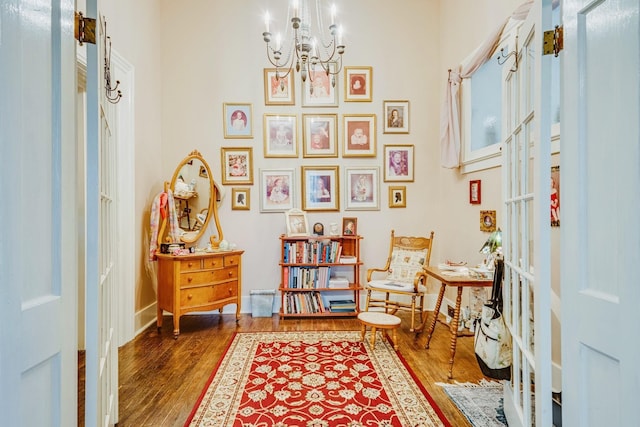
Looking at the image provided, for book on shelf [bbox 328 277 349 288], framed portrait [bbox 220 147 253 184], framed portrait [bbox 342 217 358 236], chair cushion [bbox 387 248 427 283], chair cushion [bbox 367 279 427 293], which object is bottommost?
book on shelf [bbox 328 277 349 288]

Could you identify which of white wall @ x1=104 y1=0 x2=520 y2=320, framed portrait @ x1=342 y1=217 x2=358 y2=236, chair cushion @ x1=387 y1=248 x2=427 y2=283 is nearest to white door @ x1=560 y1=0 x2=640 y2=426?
chair cushion @ x1=387 y1=248 x2=427 y2=283

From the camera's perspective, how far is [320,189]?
165 inches

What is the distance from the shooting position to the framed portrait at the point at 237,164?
4113 mm

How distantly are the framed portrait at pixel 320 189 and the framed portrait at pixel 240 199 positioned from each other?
0.71m

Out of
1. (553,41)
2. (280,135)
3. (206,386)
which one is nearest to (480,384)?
(206,386)

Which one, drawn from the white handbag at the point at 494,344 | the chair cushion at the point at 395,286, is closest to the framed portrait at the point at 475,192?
the chair cushion at the point at 395,286

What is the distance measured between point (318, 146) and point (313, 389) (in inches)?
112

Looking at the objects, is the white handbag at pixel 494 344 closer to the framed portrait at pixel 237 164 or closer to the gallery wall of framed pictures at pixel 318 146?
the gallery wall of framed pictures at pixel 318 146

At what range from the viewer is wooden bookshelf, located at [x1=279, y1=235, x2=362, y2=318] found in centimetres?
385

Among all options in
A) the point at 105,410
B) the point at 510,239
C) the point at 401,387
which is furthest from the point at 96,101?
the point at 401,387

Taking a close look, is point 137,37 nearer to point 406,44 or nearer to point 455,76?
point 406,44

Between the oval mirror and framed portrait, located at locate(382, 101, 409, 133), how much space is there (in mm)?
2312

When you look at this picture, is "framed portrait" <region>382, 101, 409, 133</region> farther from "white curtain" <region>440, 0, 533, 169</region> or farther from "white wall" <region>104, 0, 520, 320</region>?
"white curtain" <region>440, 0, 533, 169</region>

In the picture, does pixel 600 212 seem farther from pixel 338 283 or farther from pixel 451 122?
pixel 338 283
